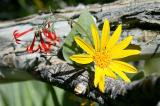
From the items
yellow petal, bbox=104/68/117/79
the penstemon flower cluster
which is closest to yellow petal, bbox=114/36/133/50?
yellow petal, bbox=104/68/117/79

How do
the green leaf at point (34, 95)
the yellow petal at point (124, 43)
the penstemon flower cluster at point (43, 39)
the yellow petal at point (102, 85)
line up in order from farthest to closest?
the green leaf at point (34, 95) → the penstemon flower cluster at point (43, 39) → the yellow petal at point (124, 43) → the yellow petal at point (102, 85)

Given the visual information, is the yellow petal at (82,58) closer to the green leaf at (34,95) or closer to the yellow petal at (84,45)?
the yellow petal at (84,45)

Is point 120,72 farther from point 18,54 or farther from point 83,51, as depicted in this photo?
point 18,54

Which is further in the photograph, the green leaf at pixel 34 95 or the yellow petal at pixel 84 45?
the green leaf at pixel 34 95

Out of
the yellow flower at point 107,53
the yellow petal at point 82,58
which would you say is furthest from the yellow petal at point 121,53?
the yellow petal at point 82,58

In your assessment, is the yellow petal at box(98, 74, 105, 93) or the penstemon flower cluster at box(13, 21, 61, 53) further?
the penstemon flower cluster at box(13, 21, 61, 53)

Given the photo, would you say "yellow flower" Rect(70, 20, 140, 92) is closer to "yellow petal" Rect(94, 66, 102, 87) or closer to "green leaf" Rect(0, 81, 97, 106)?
"yellow petal" Rect(94, 66, 102, 87)

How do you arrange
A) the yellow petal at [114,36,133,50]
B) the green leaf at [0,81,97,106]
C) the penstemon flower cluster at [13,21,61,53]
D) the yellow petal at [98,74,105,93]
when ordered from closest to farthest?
the yellow petal at [98,74,105,93] → the yellow petal at [114,36,133,50] → the penstemon flower cluster at [13,21,61,53] → the green leaf at [0,81,97,106]

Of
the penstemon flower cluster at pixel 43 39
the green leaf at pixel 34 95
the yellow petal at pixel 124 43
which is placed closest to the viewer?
the yellow petal at pixel 124 43
